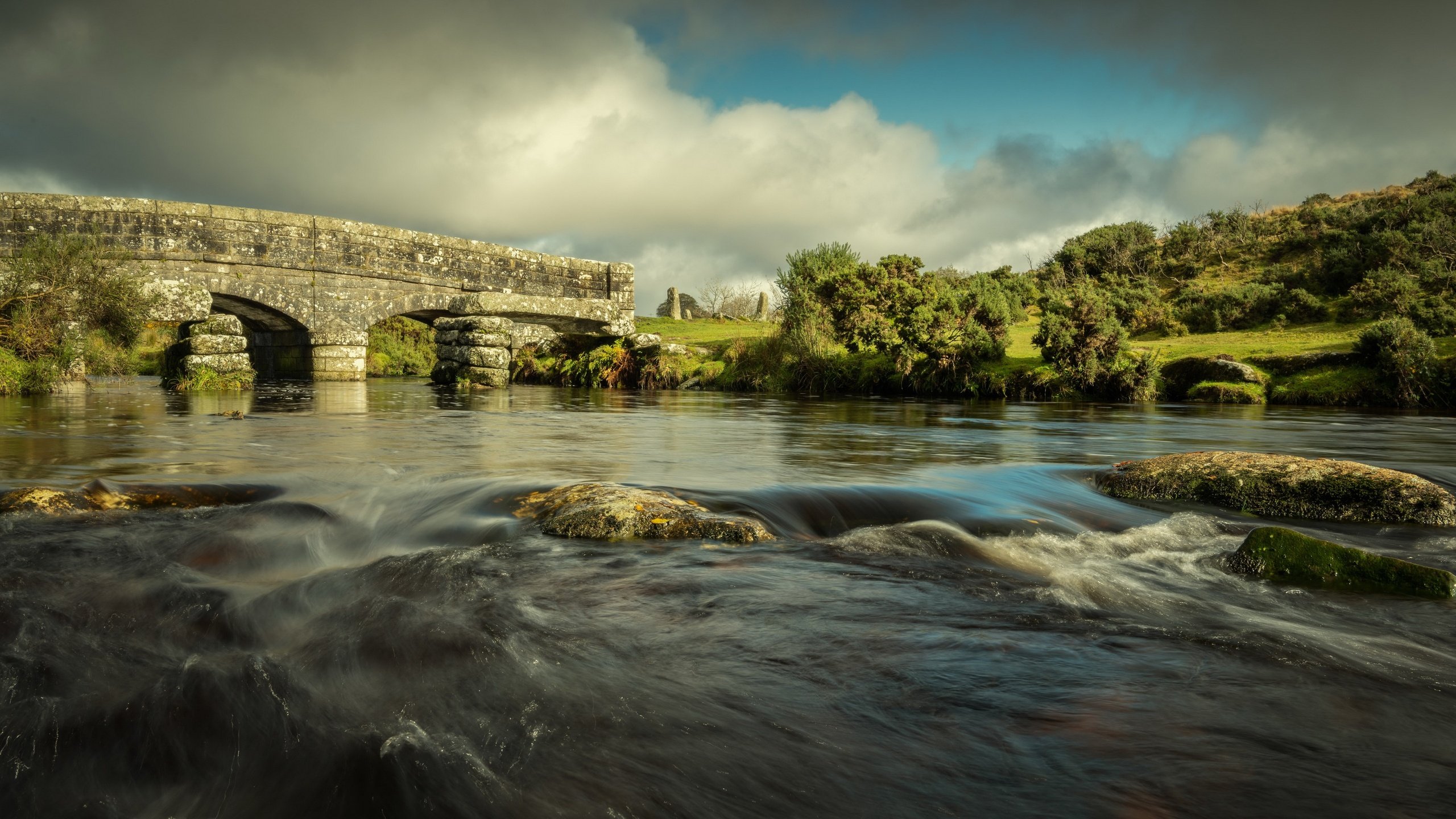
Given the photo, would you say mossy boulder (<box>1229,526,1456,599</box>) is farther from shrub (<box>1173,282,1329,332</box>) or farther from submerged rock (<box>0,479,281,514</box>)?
shrub (<box>1173,282,1329,332</box>)

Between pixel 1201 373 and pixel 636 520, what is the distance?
18.4 m

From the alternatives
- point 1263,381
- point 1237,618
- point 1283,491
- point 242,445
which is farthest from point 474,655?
point 1263,381

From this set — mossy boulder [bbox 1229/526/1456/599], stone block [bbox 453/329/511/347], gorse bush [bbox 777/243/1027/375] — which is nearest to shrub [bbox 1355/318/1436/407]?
gorse bush [bbox 777/243/1027/375]

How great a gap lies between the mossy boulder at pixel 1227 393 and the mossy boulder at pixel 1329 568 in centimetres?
1569

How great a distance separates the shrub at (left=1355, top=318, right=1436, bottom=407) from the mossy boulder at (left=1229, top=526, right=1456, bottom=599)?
1573cm

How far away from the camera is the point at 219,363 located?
58.1ft

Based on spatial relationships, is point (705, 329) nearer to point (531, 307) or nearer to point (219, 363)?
point (531, 307)

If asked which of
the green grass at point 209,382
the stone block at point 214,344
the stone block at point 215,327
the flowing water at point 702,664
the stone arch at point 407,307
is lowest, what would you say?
the flowing water at point 702,664

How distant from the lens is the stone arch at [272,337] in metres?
22.7

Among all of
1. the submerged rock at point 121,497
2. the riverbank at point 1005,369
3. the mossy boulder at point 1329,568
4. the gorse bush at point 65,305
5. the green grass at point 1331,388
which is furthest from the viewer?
the riverbank at point 1005,369

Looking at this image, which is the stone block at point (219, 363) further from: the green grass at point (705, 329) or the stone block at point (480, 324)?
the green grass at point (705, 329)

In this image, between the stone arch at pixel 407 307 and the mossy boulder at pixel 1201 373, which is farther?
the stone arch at pixel 407 307

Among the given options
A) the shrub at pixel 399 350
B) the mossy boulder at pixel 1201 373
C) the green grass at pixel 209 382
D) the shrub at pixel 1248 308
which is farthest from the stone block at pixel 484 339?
the shrub at pixel 1248 308

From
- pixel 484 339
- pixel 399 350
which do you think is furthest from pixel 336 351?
pixel 399 350
